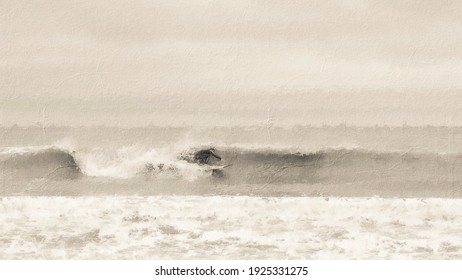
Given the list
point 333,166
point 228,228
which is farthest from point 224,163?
point 333,166

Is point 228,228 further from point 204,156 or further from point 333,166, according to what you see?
point 333,166

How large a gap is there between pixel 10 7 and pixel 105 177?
96 centimetres

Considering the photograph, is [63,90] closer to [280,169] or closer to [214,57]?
[214,57]

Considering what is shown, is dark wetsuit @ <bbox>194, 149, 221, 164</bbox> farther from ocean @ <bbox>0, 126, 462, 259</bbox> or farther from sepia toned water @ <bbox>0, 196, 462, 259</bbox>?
sepia toned water @ <bbox>0, 196, 462, 259</bbox>

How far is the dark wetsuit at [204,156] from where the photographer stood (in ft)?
10.4

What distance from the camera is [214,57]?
3174mm

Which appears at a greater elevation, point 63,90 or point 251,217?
point 63,90

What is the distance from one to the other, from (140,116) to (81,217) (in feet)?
1.87

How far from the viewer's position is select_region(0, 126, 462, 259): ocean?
311 cm

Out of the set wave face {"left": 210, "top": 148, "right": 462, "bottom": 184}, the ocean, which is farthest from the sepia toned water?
wave face {"left": 210, "top": 148, "right": 462, "bottom": 184}

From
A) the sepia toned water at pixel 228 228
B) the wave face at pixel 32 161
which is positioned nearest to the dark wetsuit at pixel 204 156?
the sepia toned water at pixel 228 228

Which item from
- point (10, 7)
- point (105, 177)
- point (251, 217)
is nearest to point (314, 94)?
point (251, 217)

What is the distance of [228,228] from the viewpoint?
10.2 feet
